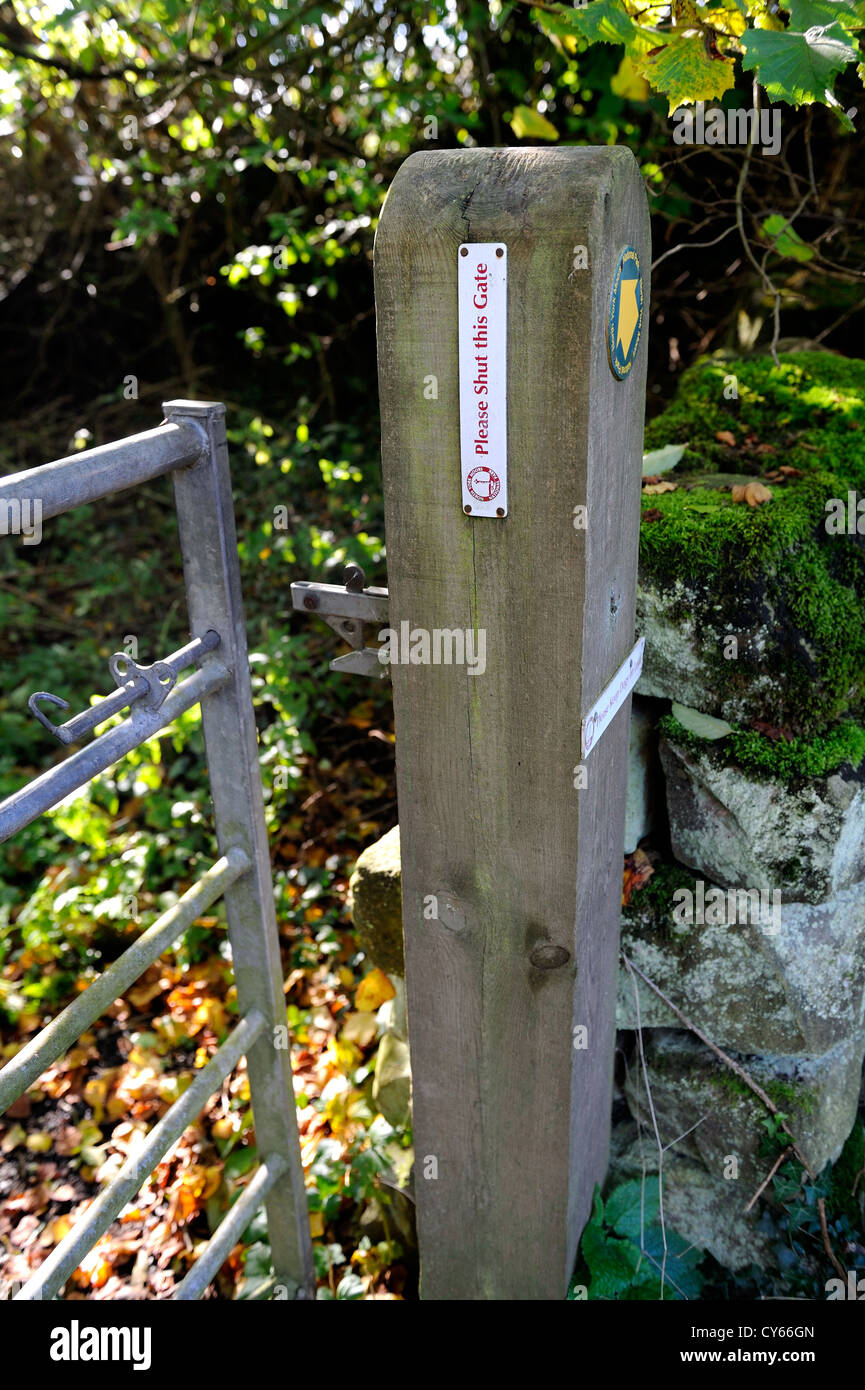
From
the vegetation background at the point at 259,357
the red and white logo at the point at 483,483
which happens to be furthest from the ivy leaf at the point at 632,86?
the red and white logo at the point at 483,483

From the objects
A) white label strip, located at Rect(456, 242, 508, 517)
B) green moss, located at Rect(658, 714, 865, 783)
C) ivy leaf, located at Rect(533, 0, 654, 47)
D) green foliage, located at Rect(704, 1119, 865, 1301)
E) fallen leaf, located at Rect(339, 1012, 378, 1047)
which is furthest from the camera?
fallen leaf, located at Rect(339, 1012, 378, 1047)

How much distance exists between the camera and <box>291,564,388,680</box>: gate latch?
1.80 meters

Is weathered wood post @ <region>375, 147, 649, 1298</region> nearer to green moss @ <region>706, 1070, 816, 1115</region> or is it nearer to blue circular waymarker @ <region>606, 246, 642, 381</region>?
blue circular waymarker @ <region>606, 246, 642, 381</region>

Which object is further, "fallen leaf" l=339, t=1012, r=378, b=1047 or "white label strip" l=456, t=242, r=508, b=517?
"fallen leaf" l=339, t=1012, r=378, b=1047

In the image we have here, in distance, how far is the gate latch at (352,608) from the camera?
1802 millimetres

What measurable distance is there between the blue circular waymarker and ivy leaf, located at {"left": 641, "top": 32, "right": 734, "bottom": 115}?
1.93ft

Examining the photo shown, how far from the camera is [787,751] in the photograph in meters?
2.04

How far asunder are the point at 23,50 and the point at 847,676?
459 centimetres

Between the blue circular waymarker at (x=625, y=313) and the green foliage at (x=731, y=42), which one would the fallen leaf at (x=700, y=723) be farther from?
the green foliage at (x=731, y=42)

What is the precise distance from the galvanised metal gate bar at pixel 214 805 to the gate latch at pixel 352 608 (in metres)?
0.19

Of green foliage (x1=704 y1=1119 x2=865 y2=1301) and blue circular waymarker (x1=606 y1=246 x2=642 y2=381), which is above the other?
blue circular waymarker (x1=606 y1=246 x2=642 y2=381)

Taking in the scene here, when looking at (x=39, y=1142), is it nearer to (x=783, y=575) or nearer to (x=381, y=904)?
(x=381, y=904)

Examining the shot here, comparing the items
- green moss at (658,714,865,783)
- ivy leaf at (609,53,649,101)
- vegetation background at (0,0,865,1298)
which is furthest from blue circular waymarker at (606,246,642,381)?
ivy leaf at (609,53,649,101)
